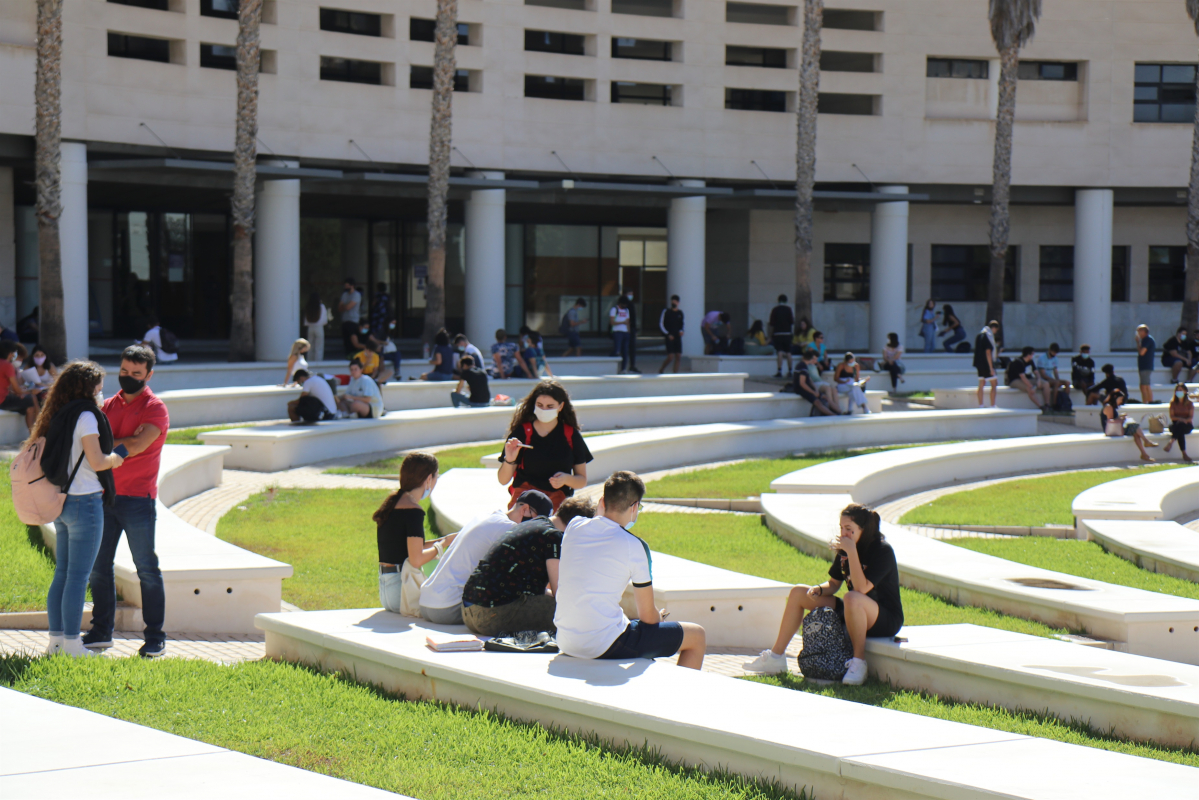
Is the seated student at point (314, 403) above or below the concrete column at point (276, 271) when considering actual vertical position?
below

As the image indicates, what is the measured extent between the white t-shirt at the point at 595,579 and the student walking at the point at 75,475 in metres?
2.59

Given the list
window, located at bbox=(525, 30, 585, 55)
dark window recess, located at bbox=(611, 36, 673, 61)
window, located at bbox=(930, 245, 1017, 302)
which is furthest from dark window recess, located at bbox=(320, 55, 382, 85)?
window, located at bbox=(930, 245, 1017, 302)

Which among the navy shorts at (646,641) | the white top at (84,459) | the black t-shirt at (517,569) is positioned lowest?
the navy shorts at (646,641)

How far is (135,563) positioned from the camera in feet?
24.4

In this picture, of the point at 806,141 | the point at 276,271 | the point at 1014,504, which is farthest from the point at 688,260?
the point at 1014,504

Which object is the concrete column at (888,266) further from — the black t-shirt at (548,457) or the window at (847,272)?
the black t-shirt at (548,457)

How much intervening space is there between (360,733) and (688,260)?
2935 centimetres

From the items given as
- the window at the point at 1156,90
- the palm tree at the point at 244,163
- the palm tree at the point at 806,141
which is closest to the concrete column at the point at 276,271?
the palm tree at the point at 244,163

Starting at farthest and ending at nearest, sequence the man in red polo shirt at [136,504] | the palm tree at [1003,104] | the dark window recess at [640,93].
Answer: the dark window recess at [640,93], the palm tree at [1003,104], the man in red polo shirt at [136,504]

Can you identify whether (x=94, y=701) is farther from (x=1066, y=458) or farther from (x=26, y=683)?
(x=1066, y=458)

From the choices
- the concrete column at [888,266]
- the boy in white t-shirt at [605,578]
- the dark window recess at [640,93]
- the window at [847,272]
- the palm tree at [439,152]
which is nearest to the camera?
the boy in white t-shirt at [605,578]

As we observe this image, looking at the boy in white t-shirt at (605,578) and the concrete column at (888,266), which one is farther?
the concrete column at (888,266)

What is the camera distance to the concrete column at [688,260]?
3416 centimetres

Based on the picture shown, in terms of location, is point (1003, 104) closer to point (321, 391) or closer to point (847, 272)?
point (847, 272)
